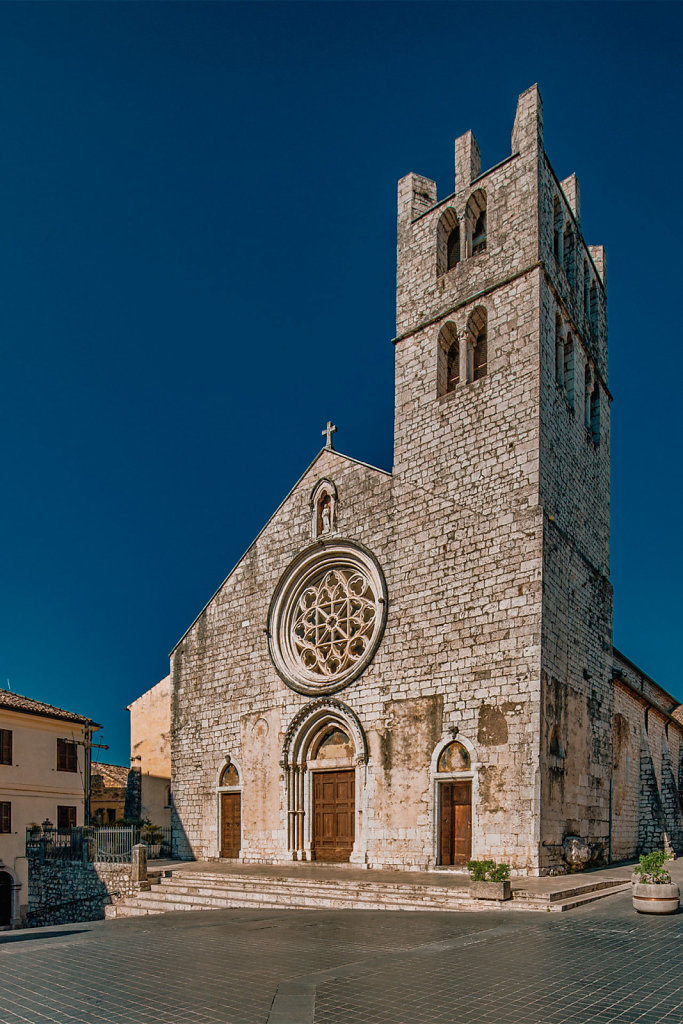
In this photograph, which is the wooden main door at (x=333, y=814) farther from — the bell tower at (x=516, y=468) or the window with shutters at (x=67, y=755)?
the window with shutters at (x=67, y=755)

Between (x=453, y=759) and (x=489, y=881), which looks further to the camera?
(x=453, y=759)

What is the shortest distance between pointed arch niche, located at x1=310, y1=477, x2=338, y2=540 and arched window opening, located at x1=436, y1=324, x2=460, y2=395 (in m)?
3.99

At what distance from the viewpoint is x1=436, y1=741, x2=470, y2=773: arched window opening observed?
695 inches

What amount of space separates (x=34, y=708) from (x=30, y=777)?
2.37 metres

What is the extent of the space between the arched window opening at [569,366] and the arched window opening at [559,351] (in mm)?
435

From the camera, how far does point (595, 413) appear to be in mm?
22859

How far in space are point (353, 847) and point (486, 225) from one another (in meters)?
15.7

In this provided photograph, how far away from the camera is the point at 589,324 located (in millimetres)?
23203

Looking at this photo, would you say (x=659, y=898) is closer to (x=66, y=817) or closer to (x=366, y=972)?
(x=366, y=972)

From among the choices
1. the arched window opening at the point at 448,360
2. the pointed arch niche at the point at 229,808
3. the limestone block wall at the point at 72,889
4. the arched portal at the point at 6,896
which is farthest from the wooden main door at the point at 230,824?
the arched window opening at the point at 448,360

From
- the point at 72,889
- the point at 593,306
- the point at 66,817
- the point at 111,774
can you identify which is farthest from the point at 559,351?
the point at 111,774

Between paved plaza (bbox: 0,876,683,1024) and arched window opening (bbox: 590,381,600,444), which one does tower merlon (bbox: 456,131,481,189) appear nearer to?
arched window opening (bbox: 590,381,600,444)

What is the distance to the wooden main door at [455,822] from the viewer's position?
685 inches

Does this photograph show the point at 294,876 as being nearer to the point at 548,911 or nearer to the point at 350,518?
the point at 548,911
